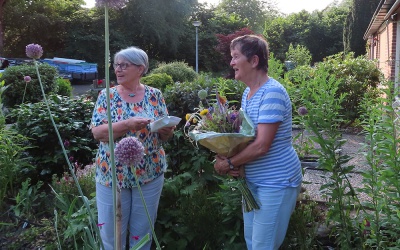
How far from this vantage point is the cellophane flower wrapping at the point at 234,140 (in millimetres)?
2350

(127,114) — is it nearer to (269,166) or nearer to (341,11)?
(269,166)

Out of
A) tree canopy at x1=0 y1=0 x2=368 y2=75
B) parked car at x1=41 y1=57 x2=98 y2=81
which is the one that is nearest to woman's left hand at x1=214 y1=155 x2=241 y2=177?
parked car at x1=41 y1=57 x2=98 y2=81

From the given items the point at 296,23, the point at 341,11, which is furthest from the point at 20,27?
the point at 341,11

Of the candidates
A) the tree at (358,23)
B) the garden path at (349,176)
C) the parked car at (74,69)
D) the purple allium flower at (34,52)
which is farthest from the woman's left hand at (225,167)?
the tree at (358,23)

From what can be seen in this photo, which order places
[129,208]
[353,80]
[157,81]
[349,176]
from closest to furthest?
[129,208], [349,176], [353,80], [157,81]

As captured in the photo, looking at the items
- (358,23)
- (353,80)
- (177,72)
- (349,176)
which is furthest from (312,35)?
(349,176)

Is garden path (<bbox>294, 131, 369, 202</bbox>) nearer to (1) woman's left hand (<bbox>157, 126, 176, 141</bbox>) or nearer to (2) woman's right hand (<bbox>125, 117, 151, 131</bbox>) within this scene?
(1) woman's left hand (<bbox>157, 126, 176, 141</bbox>)

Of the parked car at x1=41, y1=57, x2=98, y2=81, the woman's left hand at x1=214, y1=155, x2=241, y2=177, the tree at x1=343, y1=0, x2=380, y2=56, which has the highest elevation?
the tree at x1=343, y1=0, x2=380, y2=56

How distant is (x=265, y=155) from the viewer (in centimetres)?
246

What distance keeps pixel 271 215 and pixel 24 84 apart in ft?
38.9

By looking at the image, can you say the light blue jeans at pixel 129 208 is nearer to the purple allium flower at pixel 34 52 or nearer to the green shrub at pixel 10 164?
the purple allium flower at pixel 34 52

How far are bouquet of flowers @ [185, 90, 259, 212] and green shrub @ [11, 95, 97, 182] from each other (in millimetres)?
2824

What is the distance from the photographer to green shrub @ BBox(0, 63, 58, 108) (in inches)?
494

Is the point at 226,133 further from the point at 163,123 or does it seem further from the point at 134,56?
the point at 134,56
